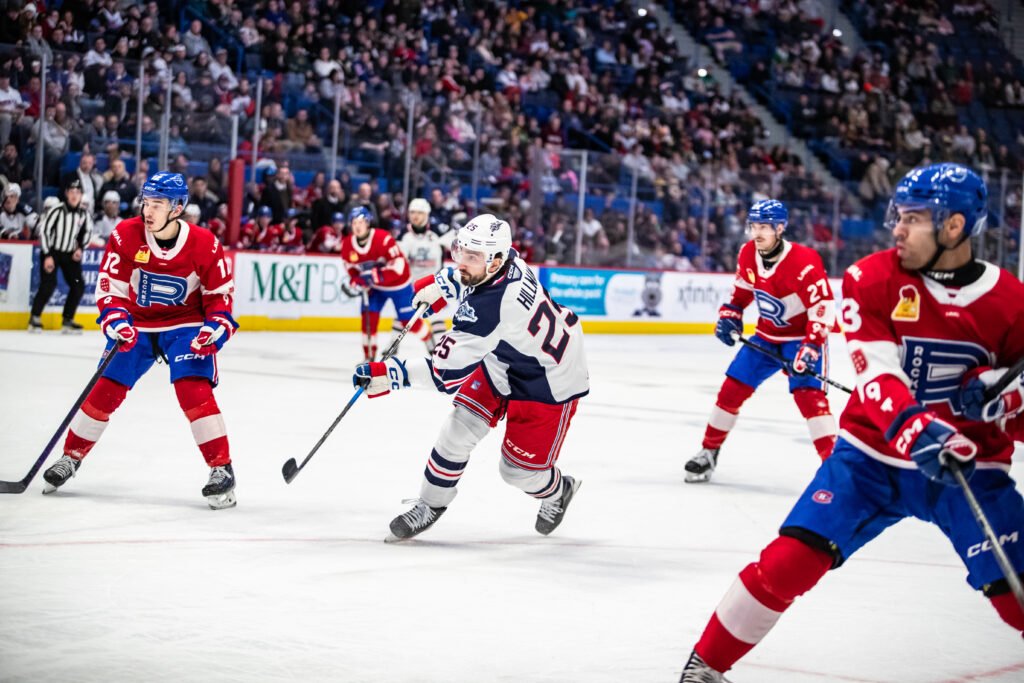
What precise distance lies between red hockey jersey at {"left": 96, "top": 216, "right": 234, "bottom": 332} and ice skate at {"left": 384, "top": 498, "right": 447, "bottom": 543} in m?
1.16

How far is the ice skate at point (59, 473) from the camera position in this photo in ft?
15.9

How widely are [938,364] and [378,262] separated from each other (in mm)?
8084

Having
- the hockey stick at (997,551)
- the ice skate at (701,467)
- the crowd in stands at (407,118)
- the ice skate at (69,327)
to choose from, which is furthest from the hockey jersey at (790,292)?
the crowd in stands at (407,118)

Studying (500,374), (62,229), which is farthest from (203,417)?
(62,229)

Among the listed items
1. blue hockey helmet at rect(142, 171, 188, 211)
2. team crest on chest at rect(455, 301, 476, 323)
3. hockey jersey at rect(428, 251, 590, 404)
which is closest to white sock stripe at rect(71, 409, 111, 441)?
blue hockey helmet at rect(142, 171, 188, 211)

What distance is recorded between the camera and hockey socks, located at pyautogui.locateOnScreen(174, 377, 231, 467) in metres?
4.79

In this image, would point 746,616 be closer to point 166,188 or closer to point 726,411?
point 166,188

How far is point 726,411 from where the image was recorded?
19.8 feet

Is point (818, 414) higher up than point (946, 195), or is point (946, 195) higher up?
point (946, 195)

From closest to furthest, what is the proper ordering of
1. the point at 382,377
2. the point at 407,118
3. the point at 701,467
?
the point at 382,377, the point at 701,467, the point at 407,118

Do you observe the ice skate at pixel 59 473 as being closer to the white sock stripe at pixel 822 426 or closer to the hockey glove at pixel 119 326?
the hockey glove at pixel 119 326

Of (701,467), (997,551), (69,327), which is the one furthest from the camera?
(69,327)

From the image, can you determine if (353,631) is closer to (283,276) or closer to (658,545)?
(658,545)

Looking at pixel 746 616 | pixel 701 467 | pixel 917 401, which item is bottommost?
pixel 701 467
